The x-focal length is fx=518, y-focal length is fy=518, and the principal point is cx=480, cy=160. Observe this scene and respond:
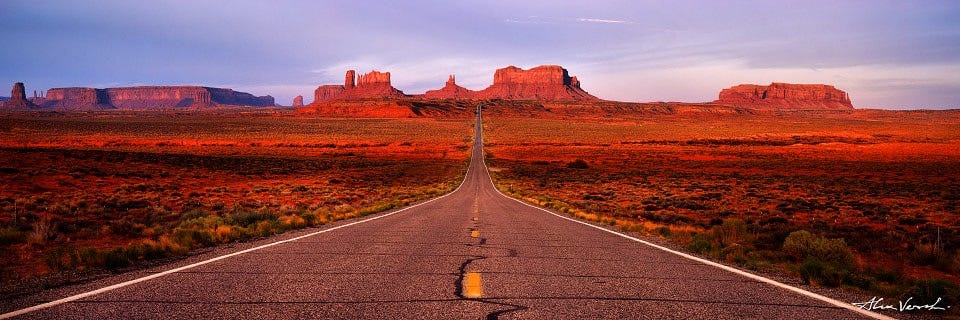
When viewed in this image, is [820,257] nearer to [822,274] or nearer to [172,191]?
[822,274]

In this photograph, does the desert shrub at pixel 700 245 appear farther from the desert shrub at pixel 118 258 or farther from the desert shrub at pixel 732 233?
the desert shrub at pixel 118 258

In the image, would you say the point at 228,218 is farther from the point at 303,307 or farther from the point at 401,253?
the point at 303,307

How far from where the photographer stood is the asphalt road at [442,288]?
466cm

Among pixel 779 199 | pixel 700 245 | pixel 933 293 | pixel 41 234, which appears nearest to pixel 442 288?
pixel 933 293

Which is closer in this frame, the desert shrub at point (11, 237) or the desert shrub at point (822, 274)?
the desert shrub at point (822, 274)

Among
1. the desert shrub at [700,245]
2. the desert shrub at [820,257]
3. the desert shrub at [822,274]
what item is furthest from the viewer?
the desert shrub at [700,245]

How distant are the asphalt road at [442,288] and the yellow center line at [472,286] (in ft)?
0.04

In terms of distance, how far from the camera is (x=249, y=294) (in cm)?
524

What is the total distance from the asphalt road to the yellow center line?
11 mm

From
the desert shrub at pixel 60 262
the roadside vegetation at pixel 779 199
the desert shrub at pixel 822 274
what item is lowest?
the roadside vegetation at pixel 779 199

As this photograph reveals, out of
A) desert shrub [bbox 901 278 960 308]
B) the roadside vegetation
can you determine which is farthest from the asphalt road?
the roadside vegetation

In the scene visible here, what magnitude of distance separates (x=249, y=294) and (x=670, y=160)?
64.8m
